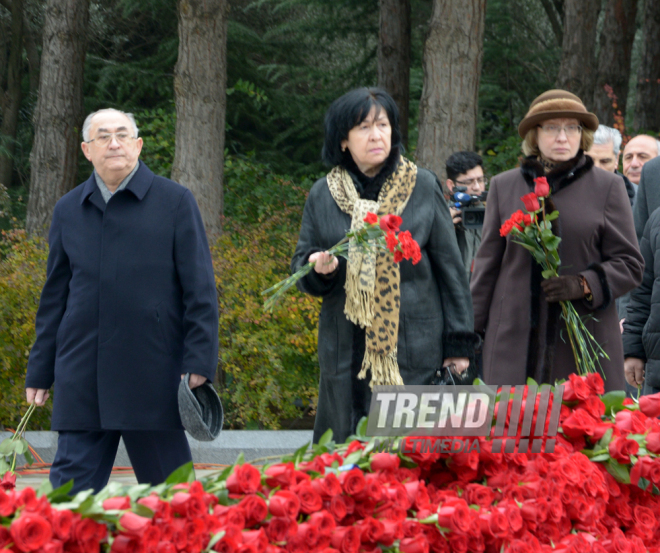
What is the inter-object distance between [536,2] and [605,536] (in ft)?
61.0

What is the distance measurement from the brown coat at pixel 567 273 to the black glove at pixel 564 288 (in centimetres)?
14

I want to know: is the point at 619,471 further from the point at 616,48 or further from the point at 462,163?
the point at 616,48

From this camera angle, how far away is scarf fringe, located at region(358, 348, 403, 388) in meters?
3.57

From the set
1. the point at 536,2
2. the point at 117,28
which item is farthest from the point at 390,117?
the point at 536,2

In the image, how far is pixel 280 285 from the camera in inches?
152

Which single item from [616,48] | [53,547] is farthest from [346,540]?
[616,48]

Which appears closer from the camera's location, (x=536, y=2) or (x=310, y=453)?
(x=310, y=453)

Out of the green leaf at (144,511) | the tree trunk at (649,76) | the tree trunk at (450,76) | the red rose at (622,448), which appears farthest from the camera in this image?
the tree trunk at (649,76)

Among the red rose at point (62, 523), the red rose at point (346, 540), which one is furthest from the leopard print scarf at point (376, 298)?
the red rose at point (62, 523)

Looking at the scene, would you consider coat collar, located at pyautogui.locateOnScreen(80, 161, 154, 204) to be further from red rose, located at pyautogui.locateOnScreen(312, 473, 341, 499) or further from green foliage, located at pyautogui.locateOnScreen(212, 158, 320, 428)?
green foliage, located at pyautogui.locateOnScreen(212, 158, 320, 428)

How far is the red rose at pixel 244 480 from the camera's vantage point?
1.90m

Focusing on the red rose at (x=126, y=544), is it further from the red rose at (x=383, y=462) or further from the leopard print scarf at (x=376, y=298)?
the leopard print scarf at (x=376, y=298)

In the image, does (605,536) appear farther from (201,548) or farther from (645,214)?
(645,214)

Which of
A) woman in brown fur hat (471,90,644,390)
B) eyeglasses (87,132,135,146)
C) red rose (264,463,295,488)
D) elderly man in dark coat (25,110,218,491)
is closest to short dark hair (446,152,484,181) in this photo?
woman in brown fur hat (471,90,644,390)
